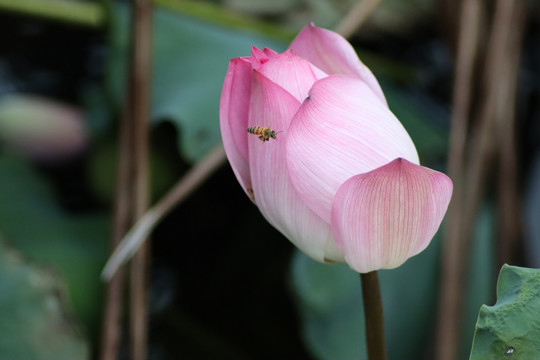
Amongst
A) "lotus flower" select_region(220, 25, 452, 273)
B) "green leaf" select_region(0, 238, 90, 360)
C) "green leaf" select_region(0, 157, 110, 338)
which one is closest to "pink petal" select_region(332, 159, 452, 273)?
"lotus flower" select_region(220, 25, 452, 273)

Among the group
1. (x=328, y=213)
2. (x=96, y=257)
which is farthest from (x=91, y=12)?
(x=328, y=213)

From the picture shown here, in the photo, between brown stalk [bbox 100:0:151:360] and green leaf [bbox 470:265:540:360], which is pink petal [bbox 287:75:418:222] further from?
brown stalk [bbox 100:0:151:360]

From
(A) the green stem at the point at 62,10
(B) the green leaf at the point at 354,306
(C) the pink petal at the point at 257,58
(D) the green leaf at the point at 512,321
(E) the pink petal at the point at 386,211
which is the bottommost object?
(B) the green leaf at the point at 354,306

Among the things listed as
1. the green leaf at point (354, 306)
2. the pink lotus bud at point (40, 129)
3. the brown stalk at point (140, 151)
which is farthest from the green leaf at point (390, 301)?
the pink lotus bud at point (40, 129)

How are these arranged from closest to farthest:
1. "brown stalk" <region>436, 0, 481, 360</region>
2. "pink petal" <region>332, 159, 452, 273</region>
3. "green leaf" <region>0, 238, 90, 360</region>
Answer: "pink petal" <region>332, 159, 452, 273</region>, "green leaf" <region>0, 238, 90, 360</region>, "brown stalk" <region>436, 0, 481, 360</region>

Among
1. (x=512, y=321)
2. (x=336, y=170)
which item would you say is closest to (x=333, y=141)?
(x=336, y=170)

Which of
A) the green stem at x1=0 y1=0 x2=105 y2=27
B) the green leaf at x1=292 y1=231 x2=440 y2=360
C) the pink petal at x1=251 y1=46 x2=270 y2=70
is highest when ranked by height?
the green stem at x1=0 y1=0 x2=105 y2=27

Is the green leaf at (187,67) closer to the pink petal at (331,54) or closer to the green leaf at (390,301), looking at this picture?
the green leaf at (390,301)
